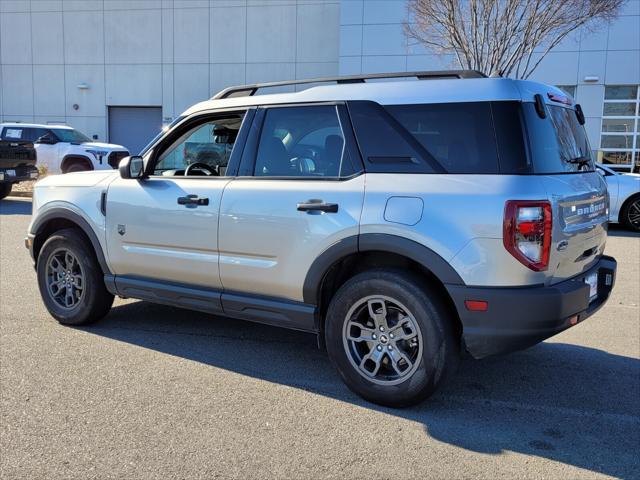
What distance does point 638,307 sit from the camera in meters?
6.55

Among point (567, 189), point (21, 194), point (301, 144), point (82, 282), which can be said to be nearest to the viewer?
point (567, 189)

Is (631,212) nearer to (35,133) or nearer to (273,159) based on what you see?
(273,159)

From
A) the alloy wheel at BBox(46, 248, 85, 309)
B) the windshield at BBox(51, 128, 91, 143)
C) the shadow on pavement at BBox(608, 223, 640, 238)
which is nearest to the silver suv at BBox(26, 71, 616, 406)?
the alloy wheel at BBox(46, 248, 85, 309)

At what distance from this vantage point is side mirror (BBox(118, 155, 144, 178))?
16.0 feet

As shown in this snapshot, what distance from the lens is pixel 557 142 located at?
3.81 metres

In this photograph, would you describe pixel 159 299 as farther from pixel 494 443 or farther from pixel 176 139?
pixel 494 443

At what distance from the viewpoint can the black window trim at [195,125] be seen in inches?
177

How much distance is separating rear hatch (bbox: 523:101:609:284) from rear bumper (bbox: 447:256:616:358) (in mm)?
139

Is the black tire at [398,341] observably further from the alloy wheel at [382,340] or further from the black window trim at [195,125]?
the black window trim at [195,125]

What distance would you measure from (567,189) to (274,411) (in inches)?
86.5

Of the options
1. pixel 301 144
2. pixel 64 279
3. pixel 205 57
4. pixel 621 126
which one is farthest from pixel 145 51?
pixel 301 144

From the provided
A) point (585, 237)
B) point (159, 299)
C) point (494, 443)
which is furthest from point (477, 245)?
point (159, 299)

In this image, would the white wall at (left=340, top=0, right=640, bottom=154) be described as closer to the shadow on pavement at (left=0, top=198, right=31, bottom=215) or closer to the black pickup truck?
the black pickup truck

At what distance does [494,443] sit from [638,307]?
3.93 m
